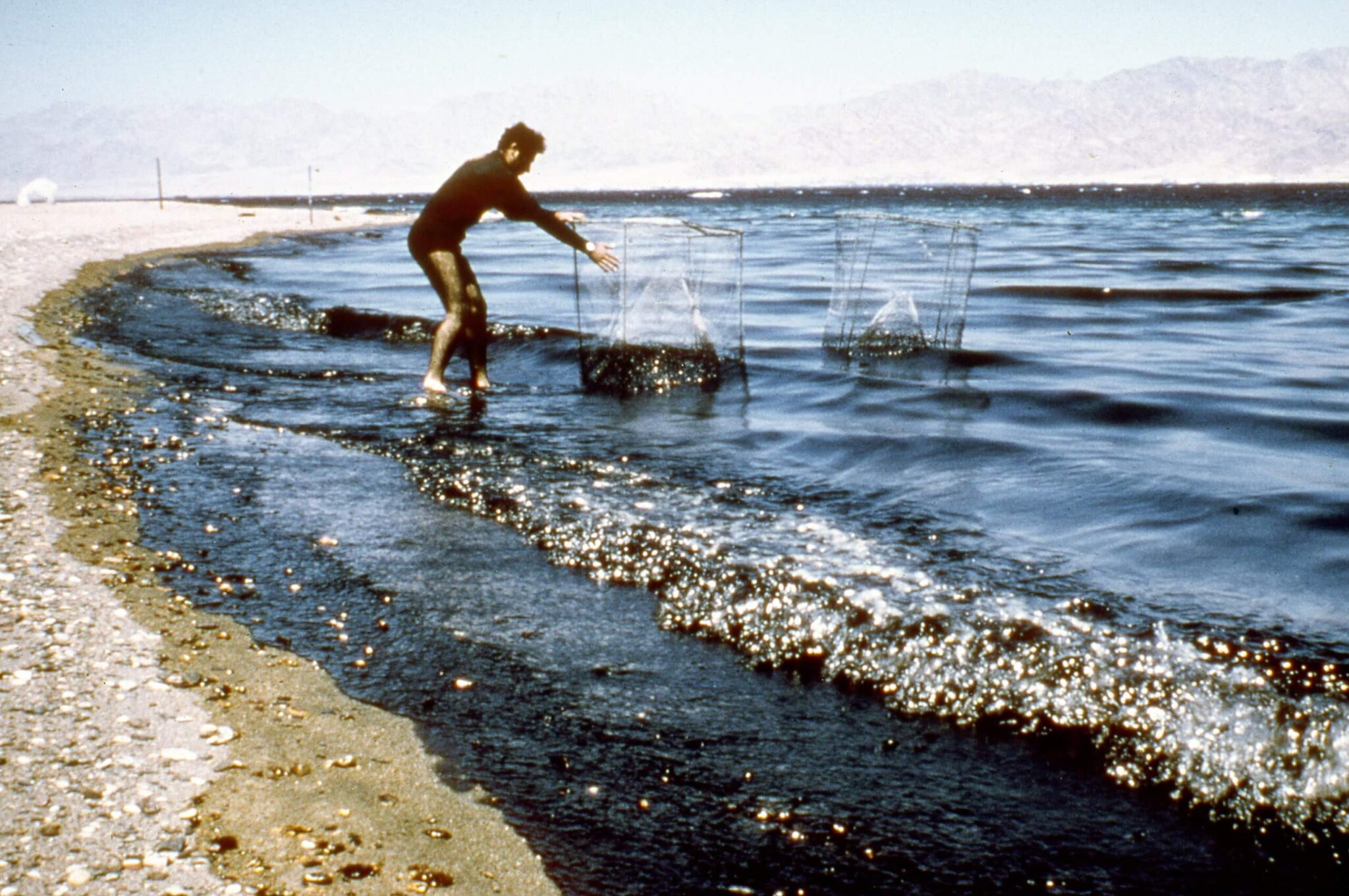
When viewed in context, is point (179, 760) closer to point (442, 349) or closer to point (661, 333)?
point (442, 349)

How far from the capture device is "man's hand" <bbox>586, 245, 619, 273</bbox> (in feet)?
23.0

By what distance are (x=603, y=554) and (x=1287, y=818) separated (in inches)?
98.3

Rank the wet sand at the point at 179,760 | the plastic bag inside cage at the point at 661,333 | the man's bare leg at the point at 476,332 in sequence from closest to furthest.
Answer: the wet sand at the point at 179,760
the man's bare leg at the point at 476,332
the plastic bag inside cage at the point at 661,333

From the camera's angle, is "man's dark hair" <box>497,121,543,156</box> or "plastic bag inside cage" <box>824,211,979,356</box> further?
"plastic bag inside cage" <box>824,211,979,356</box>

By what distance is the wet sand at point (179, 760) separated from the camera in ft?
7.43

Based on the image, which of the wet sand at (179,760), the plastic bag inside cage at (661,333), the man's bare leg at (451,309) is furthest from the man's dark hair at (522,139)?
the wet sand at (179,760)

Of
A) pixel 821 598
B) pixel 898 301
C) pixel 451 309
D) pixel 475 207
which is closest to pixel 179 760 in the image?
pixel 821 598

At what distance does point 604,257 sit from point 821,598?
3698 millimetres

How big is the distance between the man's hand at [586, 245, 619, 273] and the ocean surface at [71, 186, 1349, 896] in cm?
95

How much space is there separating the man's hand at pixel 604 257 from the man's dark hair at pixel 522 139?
28.2 inches

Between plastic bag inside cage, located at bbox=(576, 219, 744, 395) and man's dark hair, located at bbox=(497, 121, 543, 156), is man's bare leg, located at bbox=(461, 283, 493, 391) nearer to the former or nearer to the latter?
plastic bag inside cage, located at bbox=(576, 219, 744, 395)

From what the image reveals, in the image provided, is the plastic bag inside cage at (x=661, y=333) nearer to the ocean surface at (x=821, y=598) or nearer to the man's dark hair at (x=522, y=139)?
the ocean surface at (x=821, y=598)

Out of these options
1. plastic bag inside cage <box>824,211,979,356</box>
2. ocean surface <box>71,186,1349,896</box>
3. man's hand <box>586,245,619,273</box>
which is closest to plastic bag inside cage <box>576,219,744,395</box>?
man's hand <box>586,245,619,273</box>

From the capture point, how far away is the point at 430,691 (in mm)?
3246
